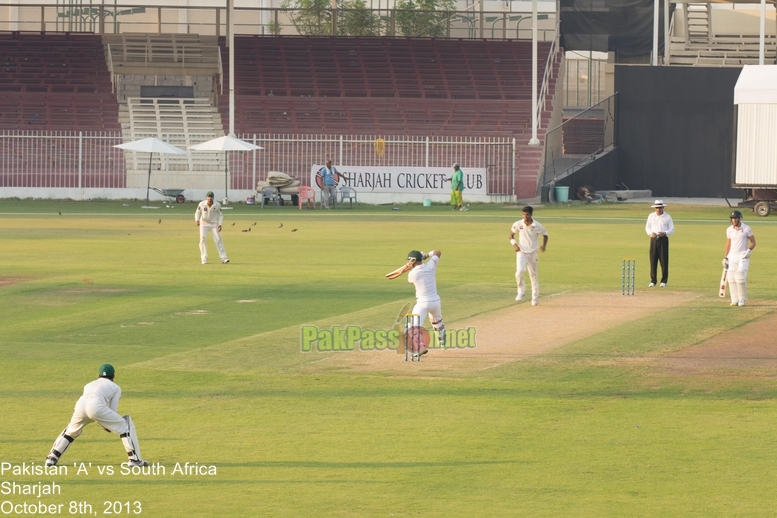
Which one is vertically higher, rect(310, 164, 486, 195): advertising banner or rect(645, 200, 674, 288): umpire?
rect(310, 164, 486, 195): advertising banner

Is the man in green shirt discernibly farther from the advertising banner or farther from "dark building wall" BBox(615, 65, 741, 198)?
"dark building wall" BBox(615, 65, 741, 198)

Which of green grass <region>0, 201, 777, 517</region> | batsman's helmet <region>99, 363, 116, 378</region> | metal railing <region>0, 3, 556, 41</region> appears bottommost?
green grass <region>0, 201, 777, 517</region>

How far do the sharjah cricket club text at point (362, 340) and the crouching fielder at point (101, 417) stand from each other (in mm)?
5991

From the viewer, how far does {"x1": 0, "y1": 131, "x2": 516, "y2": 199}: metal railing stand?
46.8 m

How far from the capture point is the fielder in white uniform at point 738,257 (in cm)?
1969

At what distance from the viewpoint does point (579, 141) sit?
55.8 m

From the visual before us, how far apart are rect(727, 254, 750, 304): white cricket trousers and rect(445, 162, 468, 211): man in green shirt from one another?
893 inches

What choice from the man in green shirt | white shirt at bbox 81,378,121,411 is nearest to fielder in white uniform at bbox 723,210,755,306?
white shirt at bbox 81,378,121,411

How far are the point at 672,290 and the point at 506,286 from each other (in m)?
2.96

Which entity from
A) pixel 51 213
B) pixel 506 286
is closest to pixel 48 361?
pixel 506 286

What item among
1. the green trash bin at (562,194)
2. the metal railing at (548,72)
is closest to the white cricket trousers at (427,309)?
the green trash bin at (562,194)

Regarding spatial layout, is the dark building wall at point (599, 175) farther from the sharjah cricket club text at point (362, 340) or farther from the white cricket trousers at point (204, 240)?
the sharjah cricket club text at point (362, 340)

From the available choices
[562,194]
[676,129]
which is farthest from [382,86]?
[676,129]

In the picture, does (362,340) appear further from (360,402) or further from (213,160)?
(213,160)
